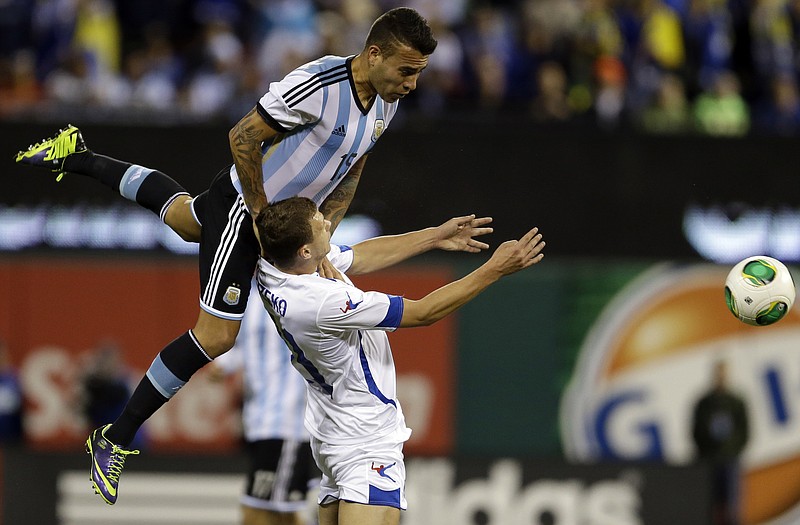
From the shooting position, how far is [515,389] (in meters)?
14.5

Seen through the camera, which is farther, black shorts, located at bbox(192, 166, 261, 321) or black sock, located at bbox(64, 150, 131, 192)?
black sock, located at bbox(64, 150, 131, 192)

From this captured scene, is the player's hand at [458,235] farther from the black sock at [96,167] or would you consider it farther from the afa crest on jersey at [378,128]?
the black sock at [96,167]

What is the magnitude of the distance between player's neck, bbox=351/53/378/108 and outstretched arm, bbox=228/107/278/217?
0.53m

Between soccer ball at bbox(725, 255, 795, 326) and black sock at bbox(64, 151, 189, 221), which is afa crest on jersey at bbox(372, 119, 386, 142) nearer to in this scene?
black sock at bbox(64, 151, 189, 221)

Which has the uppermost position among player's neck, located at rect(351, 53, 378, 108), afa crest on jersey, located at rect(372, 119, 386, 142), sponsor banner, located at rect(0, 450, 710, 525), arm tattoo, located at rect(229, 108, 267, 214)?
player's neck, located at rect(351, 53, 378, 108)

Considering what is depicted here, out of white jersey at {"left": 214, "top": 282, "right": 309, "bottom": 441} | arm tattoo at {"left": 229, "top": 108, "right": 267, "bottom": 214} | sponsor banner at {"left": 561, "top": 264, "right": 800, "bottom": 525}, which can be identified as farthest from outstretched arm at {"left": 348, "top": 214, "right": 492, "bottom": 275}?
sponsor banner at {"left": 561, "top": 264, "right": 800, "bottom": 525}

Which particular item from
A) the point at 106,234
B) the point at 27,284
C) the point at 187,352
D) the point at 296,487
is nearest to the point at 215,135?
the point at 106,234

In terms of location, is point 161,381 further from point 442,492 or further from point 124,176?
point 442,492

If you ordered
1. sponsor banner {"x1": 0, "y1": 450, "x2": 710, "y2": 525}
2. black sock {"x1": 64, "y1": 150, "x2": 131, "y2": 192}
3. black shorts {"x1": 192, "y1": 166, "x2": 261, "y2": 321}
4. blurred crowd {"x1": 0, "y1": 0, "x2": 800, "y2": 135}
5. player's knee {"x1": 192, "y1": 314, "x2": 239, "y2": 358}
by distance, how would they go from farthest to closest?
blurred crowd {"x1": 0, "y1": 0, "x2": 800, "y2": 135} → sponsor banner {"x1": 0, "y1": 450, "x2": 710, "y2": 525} → black sock {"x1": 64, "y1": 150, "x2": 131, "y2": 192} → player's knee {"x1": 192, "y1": 314, "x2": 239, "y2": 358} → black shorts {"x1": 192, "y1": 166, "x2": 261, "y2": 321}

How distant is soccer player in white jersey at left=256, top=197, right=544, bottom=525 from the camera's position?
7.43m

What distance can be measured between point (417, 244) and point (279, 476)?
99.5 inches

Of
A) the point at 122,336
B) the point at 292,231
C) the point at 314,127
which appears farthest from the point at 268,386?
the point at 122,336

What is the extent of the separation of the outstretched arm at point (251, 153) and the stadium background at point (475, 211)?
5.51m

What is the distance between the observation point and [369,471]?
7797 mm
